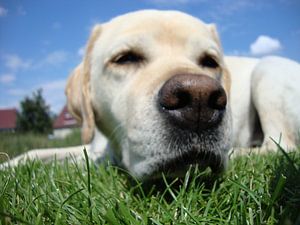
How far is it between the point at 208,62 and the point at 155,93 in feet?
4.37

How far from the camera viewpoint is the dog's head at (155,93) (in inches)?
85.4

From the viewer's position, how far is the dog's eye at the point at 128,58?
10.8ft

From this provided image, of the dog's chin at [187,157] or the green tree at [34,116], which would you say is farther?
the green tree at [34,116]

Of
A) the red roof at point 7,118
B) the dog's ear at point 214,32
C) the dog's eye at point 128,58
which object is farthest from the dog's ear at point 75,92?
the red roof at point 7,118

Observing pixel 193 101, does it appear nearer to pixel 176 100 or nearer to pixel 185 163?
pixel 176 100

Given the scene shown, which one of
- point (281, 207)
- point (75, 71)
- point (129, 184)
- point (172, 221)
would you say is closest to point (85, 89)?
point (75, 71)

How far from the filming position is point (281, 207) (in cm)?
157

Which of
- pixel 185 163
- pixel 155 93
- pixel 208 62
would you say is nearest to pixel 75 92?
pixel 208 62

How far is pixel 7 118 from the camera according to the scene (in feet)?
254

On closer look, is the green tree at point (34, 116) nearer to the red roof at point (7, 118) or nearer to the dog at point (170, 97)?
the red roof at point (7, 118)

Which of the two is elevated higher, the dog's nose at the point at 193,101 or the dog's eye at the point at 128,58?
the dog's eye at the point at 128,58

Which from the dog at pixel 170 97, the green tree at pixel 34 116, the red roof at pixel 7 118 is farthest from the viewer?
the red roof at pixel 7 118

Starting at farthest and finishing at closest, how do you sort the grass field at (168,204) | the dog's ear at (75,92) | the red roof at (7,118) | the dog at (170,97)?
the red roof at (7,118) → the dog's ear at (75,92) → the dog at (170,97) → the grass field at (168,204)

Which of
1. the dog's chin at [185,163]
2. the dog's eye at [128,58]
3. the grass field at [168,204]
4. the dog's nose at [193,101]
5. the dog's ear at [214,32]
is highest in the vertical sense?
the dog's ear at [214,32]
